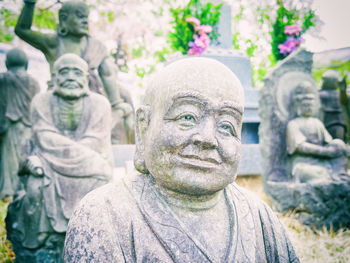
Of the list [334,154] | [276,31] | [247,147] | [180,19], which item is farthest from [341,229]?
[180,19]

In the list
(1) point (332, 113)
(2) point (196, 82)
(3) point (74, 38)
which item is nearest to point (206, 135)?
(2) point (196, 82)

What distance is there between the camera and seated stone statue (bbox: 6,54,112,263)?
3500mm

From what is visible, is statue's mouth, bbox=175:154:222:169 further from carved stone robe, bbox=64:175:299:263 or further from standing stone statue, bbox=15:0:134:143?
standing stone statue, bbox=15:0:134:143

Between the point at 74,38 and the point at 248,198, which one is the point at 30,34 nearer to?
the point at 74,38

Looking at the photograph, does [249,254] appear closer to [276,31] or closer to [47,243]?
[47,243]

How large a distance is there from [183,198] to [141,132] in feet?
1.36

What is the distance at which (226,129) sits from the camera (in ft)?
4.99

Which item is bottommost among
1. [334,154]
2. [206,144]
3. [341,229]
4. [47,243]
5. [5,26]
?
[341,229]

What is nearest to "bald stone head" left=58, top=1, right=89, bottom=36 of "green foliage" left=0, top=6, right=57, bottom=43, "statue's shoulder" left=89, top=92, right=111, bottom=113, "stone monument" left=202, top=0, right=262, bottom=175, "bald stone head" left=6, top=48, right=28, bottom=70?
"statue's shoulder" left=89, top=92, right=111, bottom=113

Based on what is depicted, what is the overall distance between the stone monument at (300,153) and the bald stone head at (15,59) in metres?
5.08

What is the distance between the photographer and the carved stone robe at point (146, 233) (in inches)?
53.6

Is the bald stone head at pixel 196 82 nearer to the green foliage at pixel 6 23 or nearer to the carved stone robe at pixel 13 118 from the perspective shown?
the carved stone robe at pixel 13 118

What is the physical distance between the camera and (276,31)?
7352mm

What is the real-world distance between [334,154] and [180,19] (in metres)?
4.34
